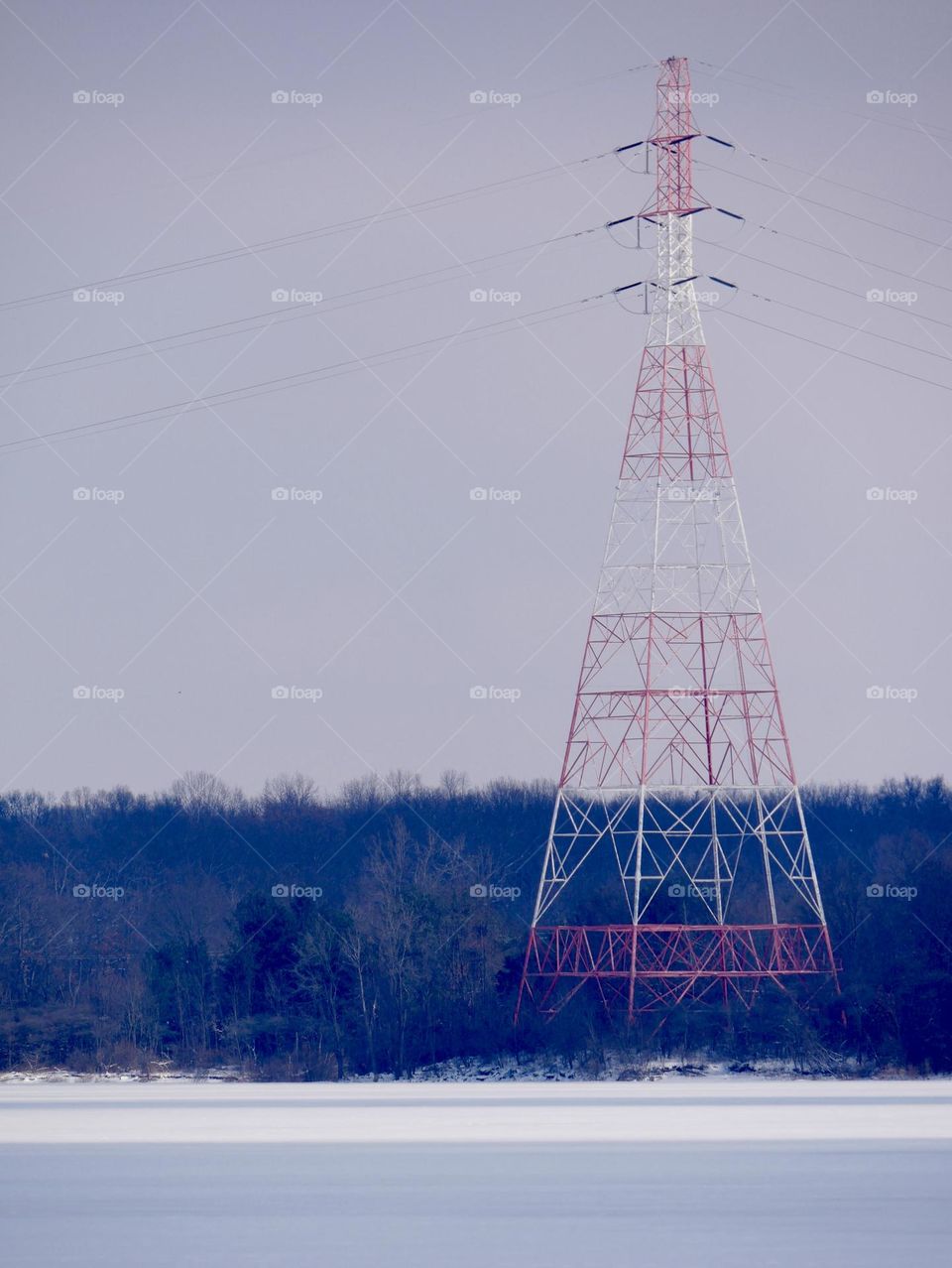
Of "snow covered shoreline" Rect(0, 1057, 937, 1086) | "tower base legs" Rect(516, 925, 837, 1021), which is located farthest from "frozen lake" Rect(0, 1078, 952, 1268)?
"snow covered shoreline" Rect(0, 1057, 937, 1086)

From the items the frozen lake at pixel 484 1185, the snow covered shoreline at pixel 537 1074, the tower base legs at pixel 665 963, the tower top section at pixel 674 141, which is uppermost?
→ the tower top section at pixel 674 141

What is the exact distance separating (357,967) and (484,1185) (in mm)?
47204

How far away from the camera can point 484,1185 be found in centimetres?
2967

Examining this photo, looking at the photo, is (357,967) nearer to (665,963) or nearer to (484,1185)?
(665,963)

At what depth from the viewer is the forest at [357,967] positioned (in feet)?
210

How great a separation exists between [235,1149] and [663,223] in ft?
100

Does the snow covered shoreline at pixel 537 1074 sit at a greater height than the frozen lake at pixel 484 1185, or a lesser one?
lesser

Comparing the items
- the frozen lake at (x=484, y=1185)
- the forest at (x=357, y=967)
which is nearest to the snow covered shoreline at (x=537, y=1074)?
the forest at (x=357, y=967)

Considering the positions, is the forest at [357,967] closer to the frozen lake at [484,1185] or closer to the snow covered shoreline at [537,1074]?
the snow covered shoreline at [537,1074]

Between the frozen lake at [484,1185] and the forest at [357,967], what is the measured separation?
1465 cm

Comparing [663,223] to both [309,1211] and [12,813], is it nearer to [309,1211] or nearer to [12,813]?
[309,1211]

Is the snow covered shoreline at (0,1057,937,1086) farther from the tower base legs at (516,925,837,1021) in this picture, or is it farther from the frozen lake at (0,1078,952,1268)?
the frozen lake at (0,1078,952,1268)

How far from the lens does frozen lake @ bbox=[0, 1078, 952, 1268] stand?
931 inches

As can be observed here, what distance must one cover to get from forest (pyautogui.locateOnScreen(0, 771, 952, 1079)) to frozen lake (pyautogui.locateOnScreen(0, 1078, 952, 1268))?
48.1 feet
